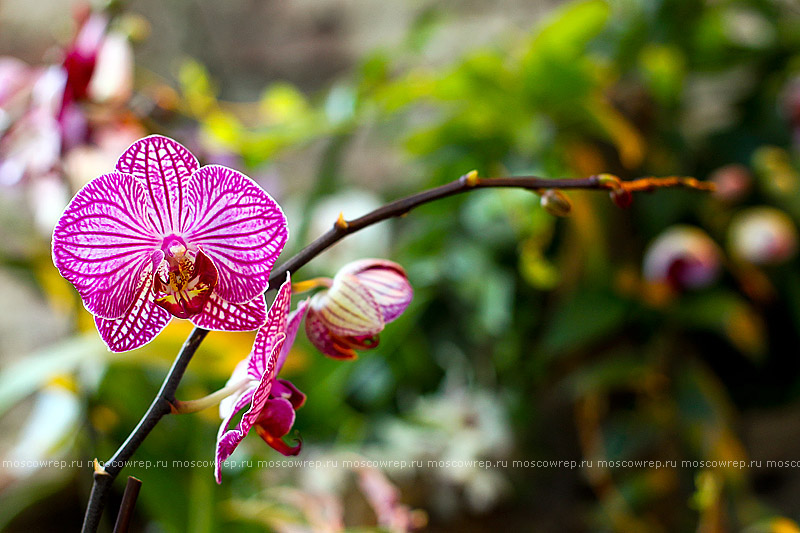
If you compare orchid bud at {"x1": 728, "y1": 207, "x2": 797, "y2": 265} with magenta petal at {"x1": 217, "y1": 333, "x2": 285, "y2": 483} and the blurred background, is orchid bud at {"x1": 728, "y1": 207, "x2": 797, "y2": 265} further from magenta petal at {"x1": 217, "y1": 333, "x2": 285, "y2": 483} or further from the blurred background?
magenta petal at {"x1": 217, "y1": 333, "x2": 285, "y2": 483}

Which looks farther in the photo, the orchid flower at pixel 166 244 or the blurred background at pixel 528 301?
the blurred background at pixel 528 301

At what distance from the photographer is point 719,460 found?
1.97ft

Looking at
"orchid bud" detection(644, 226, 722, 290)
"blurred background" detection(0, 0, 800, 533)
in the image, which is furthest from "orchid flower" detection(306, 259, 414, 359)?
"orchid bud" detection(644, 226, 722, 290)

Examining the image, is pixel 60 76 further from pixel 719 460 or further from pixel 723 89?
pixel 723 89

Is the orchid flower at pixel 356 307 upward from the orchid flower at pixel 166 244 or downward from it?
downward

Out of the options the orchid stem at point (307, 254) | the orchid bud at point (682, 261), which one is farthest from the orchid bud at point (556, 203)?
the orchid bud at point (682, 261)

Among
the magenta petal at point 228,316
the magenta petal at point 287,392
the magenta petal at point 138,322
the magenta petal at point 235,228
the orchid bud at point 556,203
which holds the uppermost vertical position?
the magenta petal at point 235,228

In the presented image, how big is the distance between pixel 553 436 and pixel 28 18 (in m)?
1.24

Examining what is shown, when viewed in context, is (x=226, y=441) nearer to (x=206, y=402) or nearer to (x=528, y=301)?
(x=206, y=402)

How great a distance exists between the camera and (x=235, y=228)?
0.62 feet

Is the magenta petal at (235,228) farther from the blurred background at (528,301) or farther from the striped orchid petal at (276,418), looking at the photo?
the blurred background at (528,301)

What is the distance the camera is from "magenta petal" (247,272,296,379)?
0.60 ft

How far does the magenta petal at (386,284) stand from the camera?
23 cm

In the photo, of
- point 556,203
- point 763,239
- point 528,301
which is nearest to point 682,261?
point 763,239
